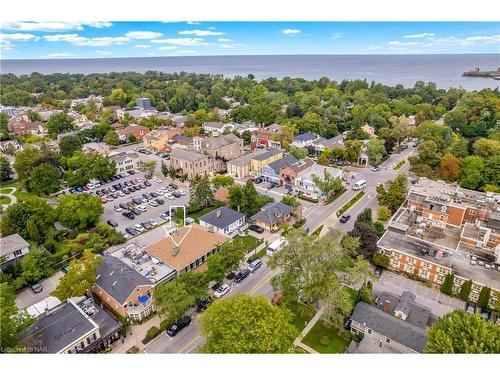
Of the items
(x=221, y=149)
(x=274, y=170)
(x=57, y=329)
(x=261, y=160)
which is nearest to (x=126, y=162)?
(x=221, y=149)

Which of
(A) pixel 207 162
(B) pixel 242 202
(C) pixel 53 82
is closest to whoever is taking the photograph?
(B) pixel 242 202

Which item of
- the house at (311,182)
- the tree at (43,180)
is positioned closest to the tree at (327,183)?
the house at (311,182)

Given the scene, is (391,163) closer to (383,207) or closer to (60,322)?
(383,207)

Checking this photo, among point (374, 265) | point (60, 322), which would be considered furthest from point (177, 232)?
point (374, 265)

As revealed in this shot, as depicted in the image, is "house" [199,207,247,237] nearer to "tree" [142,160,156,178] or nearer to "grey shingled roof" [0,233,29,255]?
"grey shingled roof" [0,233,29,255]

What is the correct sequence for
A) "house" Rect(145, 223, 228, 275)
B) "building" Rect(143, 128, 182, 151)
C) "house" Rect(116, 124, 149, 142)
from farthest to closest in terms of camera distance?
"house" Rect(116, 124, 149, 142), "building" Rect(143, 128, 182, 151), "house" Rect(145, 223, 228, 275)

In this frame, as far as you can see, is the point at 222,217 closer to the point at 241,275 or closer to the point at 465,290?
the point at 241,275

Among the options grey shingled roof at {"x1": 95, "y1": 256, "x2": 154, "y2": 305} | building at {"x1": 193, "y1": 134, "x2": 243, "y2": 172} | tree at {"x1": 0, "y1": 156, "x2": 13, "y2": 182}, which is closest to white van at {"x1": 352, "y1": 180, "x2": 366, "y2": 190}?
building at {"x1": 193, "y1": 134, "x2": 243, "y2": 172}
